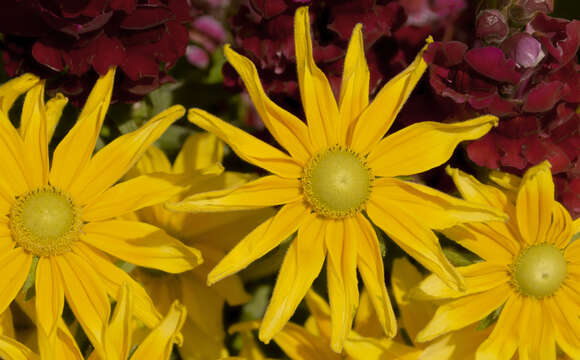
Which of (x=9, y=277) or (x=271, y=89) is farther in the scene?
(x=271, y=89)

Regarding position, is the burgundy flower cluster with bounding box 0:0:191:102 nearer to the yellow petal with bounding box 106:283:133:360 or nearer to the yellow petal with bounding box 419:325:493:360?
the yellow petal with bounding box 106:283:133:360

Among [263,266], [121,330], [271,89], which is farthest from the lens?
[263,266]

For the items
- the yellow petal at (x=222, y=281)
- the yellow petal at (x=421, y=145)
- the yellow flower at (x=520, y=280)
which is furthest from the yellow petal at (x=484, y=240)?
the yellow petal at (x=222, y=281)

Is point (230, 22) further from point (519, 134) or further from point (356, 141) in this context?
point (519, 134)

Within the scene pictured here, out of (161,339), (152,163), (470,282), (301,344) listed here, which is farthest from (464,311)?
(152,163)

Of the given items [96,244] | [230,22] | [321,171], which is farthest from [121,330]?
Answer: [230,22]

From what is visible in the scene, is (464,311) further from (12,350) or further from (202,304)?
(12,350)
